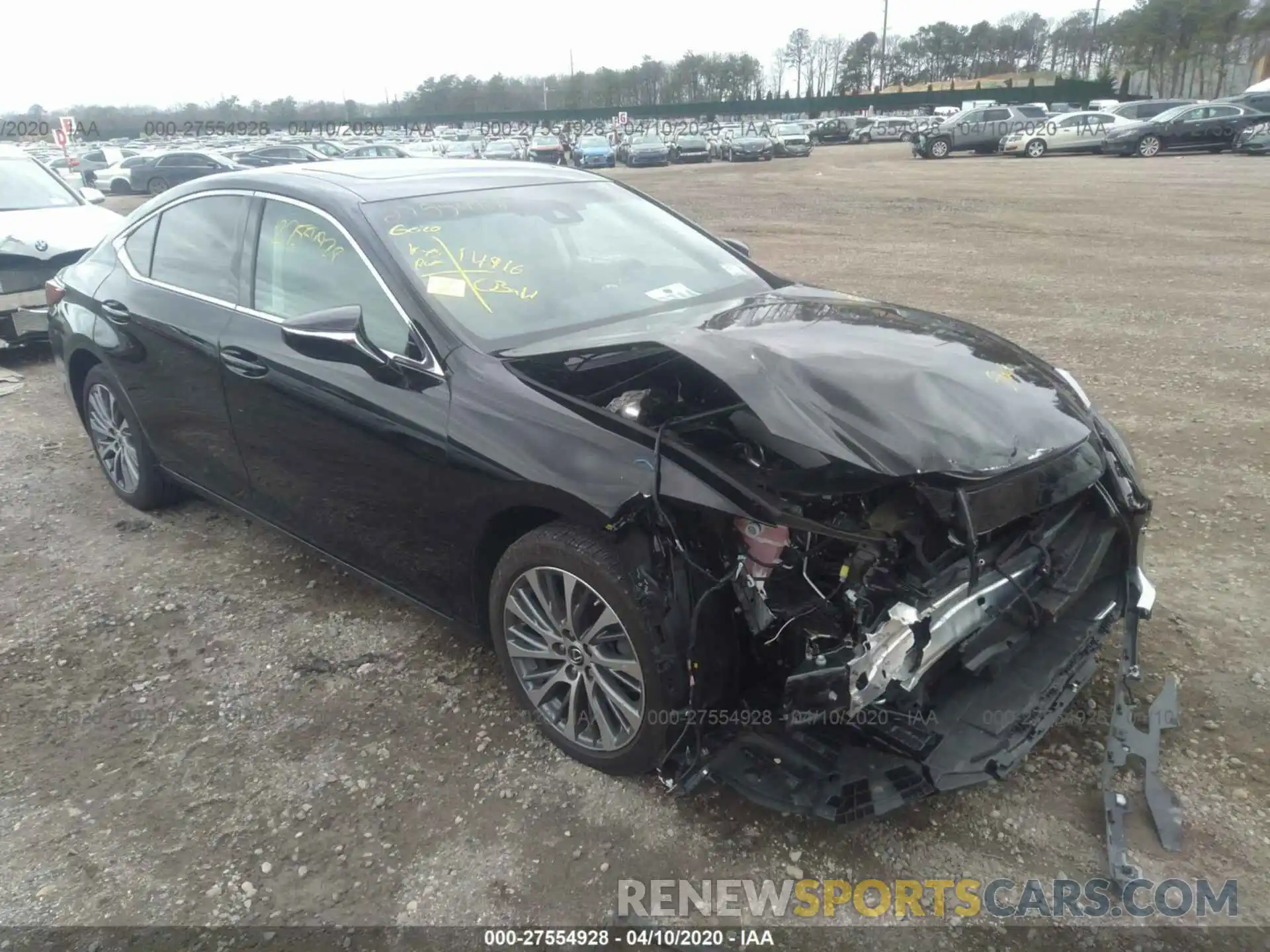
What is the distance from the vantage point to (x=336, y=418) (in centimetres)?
320

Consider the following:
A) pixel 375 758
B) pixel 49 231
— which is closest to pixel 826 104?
pixel 49 231

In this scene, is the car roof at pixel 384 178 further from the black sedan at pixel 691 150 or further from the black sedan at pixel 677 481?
the black sedan at pixel 691 150

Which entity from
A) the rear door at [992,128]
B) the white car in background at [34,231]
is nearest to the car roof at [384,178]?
the white car in background at [34,231]

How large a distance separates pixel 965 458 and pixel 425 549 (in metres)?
1.80

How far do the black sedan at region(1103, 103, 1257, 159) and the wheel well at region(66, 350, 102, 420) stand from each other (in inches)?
1251

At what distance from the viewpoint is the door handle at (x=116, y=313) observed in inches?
166

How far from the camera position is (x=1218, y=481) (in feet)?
15.2

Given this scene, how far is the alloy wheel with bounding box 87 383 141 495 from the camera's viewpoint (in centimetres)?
461

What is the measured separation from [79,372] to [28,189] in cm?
569

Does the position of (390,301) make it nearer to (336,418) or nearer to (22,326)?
(336,418)

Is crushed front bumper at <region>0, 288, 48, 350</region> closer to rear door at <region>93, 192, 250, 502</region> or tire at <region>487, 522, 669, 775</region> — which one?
rear door at <region>93, 192, 250, 502</region>

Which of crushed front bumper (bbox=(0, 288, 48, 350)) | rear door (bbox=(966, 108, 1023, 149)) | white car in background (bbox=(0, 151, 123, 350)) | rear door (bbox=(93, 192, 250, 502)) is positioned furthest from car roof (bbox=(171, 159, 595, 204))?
rear door (bbox=(966, 108, 1023, 149))

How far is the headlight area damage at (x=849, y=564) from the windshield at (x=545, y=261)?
0.52 metres

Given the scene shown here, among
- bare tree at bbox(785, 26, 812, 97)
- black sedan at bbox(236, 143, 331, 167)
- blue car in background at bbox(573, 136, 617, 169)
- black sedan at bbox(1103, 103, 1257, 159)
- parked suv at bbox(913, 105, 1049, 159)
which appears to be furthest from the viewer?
bare tree at bbox(785, 26, 812, 97)
